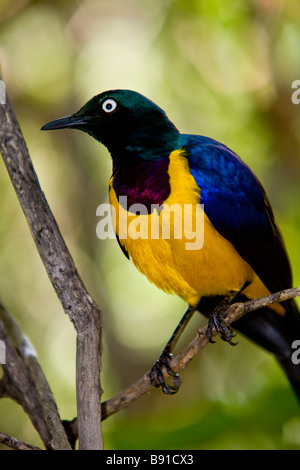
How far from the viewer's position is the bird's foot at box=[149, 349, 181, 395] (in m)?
3.54

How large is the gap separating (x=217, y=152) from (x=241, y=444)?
193 centimetres

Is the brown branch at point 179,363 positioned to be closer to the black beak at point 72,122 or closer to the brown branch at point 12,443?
the brown branch at point 12,443

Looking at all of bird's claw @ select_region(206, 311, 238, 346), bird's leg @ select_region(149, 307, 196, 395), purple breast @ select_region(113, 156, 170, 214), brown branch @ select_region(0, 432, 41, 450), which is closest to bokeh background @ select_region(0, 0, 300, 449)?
bird's leg @ select_region(149, 307, 196, 395)

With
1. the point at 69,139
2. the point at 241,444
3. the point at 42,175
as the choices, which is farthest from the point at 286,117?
the point at 241,444

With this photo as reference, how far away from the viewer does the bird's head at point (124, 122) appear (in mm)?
3602

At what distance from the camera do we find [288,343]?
4.07 meters

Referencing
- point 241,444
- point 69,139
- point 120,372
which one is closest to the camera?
point 241,444

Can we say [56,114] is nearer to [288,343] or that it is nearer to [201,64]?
[201,64]

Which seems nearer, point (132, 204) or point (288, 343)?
point (132, 204)

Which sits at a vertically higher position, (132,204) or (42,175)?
(42,175)

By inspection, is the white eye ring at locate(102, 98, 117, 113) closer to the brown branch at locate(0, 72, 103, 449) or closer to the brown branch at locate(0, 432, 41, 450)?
the brown branch at locate(0, 72, 103, 449)

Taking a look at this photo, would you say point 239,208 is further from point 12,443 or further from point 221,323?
point 12,443

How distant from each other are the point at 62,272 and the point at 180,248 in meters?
0.71

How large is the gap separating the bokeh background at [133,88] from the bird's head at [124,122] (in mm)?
2185
